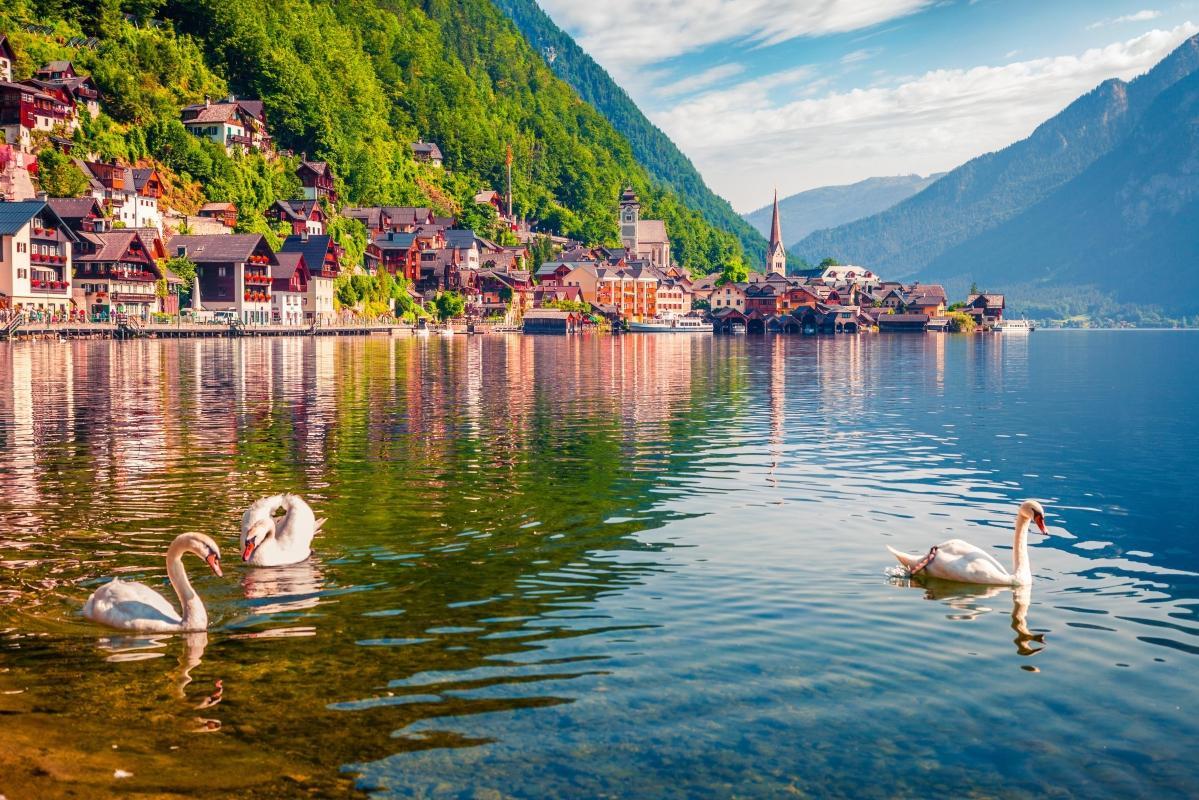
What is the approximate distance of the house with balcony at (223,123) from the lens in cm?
14500

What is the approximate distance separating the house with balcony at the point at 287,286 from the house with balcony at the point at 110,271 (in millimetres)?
24038

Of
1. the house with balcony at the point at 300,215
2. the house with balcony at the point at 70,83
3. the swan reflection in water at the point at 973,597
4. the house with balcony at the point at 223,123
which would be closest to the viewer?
the swan reflection in water at the point at 973,597

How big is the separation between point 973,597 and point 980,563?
2.10ft

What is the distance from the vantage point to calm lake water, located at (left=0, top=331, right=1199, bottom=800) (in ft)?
30.4

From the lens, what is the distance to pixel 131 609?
504 inches

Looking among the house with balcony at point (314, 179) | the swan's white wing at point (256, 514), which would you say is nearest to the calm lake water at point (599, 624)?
the swan's white wing at point (256, 514)

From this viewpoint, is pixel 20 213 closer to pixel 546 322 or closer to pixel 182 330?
pixel 182 330

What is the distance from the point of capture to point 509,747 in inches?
374

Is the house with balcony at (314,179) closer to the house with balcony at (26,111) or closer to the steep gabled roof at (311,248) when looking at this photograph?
the steep gabled roof at (311,248)

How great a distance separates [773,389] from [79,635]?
45576mm

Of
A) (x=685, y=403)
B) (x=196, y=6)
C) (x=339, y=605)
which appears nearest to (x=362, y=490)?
(x=339, y=605)

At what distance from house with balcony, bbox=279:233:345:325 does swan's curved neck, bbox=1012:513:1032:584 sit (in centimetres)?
13040

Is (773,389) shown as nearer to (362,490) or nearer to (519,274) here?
(362,490)

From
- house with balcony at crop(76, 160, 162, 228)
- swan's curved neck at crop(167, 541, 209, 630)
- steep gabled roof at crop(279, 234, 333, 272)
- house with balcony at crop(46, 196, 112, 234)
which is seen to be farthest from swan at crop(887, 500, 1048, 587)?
steep gabled roof at crop(279, 234, 333, 272)
